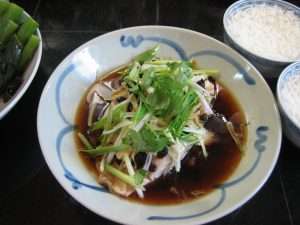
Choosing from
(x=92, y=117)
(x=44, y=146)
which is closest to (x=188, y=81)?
(x=92, y=117)

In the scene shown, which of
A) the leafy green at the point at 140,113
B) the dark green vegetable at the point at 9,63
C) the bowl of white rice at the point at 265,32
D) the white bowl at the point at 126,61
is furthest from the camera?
the bowl of white rice at the point at 265,32

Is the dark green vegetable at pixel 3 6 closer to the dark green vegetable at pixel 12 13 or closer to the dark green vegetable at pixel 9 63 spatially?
the dark green vegetable at pixel 12 13

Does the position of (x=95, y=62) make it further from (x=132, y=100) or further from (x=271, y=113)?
(x=271, y=113)

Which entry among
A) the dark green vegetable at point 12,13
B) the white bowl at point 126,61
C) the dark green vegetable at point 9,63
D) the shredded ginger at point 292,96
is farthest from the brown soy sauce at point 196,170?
the dark green vegetable at point 12,13

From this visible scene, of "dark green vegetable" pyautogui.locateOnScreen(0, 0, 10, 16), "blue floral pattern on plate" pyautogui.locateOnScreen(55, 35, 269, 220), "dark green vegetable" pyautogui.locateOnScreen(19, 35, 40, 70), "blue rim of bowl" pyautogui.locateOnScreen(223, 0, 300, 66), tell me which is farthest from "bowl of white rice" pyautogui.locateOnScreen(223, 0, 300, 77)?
"dark green vegetable" pyautogui.locateOnScreen(0, 0, 10, 16)

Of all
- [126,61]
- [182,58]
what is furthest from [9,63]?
[182,58]

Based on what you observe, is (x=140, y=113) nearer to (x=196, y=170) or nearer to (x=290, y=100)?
(x=196, y=170)
